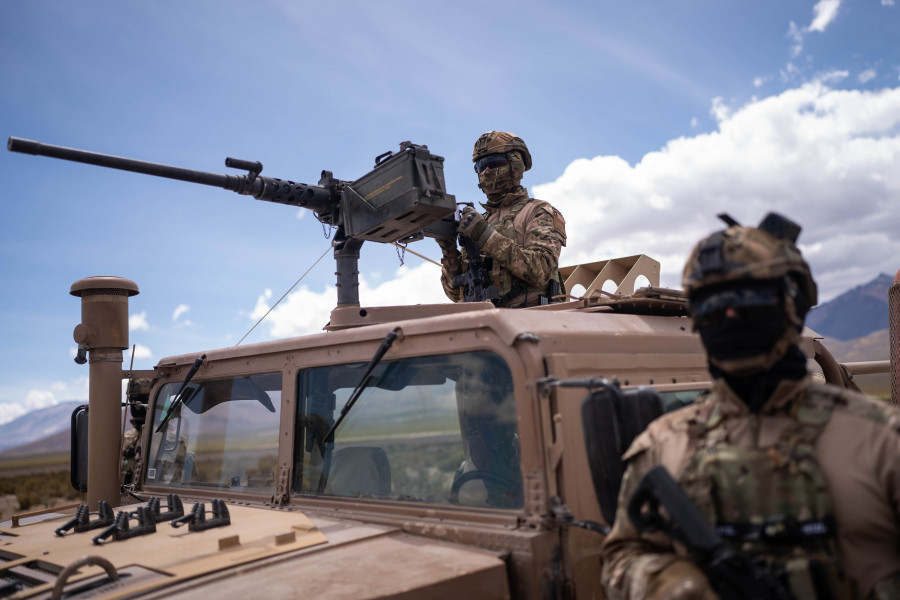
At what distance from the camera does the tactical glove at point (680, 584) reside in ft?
5.62

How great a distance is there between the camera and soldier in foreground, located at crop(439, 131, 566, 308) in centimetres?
454

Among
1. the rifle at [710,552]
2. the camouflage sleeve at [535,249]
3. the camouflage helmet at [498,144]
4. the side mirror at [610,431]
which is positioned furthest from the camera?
the camouflage helmet at [498,144]

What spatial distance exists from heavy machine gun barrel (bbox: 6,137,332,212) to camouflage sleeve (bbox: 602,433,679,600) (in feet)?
11.0

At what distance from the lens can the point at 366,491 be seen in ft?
10.5

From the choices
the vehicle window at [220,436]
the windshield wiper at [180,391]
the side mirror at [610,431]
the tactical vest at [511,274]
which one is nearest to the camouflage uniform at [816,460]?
the side mirror at [610,431]

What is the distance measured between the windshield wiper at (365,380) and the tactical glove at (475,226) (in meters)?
1.53

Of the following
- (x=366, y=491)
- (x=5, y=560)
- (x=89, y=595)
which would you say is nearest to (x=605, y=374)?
(x=366, y=491)

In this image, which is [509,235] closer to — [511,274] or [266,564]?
[511,274]

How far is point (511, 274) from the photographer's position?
4738 mm

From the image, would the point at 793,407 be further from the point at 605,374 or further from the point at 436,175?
the point at 436,175

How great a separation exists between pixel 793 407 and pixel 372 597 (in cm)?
122

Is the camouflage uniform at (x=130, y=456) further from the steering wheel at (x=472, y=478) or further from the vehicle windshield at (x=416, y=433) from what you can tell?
the steering wheel at (x=472, y=478)

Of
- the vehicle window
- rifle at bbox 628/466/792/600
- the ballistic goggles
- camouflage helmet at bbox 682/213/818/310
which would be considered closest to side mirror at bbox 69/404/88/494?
the vehicle window

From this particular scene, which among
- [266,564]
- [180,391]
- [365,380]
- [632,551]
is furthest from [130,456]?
[632,551]
